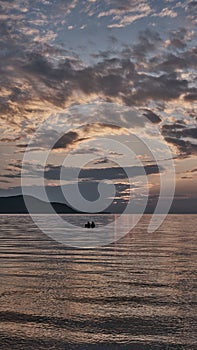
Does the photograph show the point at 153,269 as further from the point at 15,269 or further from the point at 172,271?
the point at 15,269

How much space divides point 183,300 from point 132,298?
2756 millimetres

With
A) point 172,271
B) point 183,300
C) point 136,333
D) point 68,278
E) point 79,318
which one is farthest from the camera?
point 172,271

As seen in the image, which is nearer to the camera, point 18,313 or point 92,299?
point 18,313

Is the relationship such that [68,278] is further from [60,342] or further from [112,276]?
[60,342]

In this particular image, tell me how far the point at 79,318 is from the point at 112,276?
35.7 ft

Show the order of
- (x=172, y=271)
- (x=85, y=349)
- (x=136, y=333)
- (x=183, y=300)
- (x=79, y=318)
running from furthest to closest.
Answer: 1. (x=172, y=271)
2. (x=183, y=300)
3. (x=79, y=318)
4. (x=136, y=333)
5. (x=85, y=349)

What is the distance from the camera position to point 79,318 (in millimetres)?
17297

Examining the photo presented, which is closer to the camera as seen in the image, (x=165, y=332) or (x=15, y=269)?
(x=165, y=332)

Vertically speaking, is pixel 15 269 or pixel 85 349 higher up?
pixel 15 269

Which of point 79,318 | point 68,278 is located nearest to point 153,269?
point 68,278

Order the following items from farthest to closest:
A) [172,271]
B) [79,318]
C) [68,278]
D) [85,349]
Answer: [172,271] → [68,278] → [79,318] → [85,349]

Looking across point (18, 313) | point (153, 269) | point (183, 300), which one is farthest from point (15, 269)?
point (183, 300)

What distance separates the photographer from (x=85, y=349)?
44.2ft

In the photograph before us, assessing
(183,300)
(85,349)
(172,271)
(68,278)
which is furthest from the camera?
(172,271)
